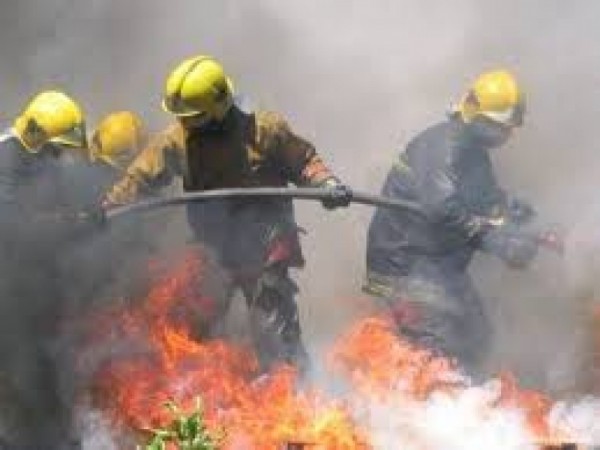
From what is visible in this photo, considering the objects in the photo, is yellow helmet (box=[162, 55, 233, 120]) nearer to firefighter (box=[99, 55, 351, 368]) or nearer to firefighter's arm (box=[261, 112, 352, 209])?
firefighter (box=[99, 55, 351, 368])

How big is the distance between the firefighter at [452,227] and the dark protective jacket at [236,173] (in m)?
0.63

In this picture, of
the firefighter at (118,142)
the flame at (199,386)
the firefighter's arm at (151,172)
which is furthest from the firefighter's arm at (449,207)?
the firefighter at (118,142)

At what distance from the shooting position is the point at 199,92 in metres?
8.86

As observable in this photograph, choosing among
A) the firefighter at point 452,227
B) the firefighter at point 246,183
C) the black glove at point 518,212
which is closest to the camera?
the firefighter at point 246,183

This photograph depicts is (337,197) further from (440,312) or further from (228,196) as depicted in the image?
(440,312)

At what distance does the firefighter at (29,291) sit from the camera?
8820 mm

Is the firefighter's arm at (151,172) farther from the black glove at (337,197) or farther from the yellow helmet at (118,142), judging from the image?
the yellow helmet at (118,142)

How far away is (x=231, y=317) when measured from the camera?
9953mm

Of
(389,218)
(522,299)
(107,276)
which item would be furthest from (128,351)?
(522,299)

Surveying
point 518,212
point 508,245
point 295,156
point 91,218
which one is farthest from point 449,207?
point 91,218

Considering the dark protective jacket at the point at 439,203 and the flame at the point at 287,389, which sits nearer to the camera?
the flame at the point at 287,389

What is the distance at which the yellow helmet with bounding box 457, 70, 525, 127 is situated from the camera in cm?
952

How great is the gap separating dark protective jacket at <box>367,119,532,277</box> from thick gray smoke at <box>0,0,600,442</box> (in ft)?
3.78

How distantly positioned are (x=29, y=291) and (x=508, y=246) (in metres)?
2.87
